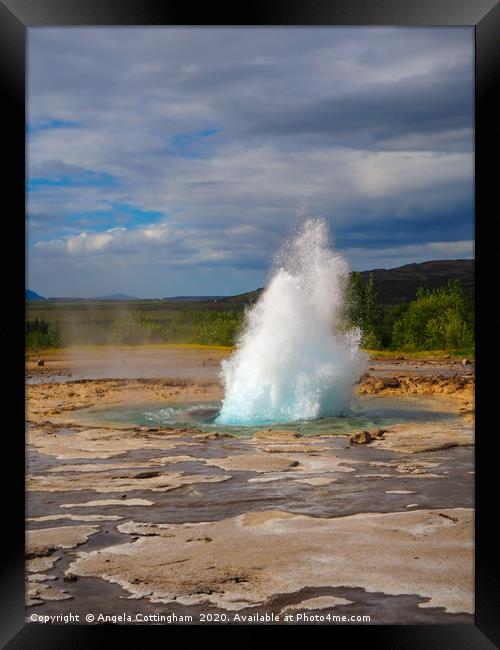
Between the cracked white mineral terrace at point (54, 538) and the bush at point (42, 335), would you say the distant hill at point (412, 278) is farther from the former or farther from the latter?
the cracked white mineral terrace at point (54, 538)

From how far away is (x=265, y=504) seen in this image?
5465 mm

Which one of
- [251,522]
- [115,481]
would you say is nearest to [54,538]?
[251,522]

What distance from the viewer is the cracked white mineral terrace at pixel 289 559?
159 inches

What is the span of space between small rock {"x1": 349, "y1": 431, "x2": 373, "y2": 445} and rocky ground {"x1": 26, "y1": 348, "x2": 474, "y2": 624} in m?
0.02

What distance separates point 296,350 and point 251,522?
4632mm

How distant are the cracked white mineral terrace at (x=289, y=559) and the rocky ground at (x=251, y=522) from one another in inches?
0.4

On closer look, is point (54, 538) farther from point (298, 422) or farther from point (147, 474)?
point (298, 422)

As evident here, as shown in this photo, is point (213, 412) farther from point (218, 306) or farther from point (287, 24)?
point (287, 24)

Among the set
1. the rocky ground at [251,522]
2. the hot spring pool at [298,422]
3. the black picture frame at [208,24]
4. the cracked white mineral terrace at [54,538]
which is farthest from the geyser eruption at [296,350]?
the black picture frame at [208,24]

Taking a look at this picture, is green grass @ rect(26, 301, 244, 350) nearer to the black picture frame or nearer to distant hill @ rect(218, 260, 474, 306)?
distant hill @ rect(218, 260, 474, 306)

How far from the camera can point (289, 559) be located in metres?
4.38

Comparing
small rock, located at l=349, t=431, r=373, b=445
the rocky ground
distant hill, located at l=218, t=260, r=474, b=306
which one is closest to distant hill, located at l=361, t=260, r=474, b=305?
distant hill, located at l=218, t=260, r=474, b=306
